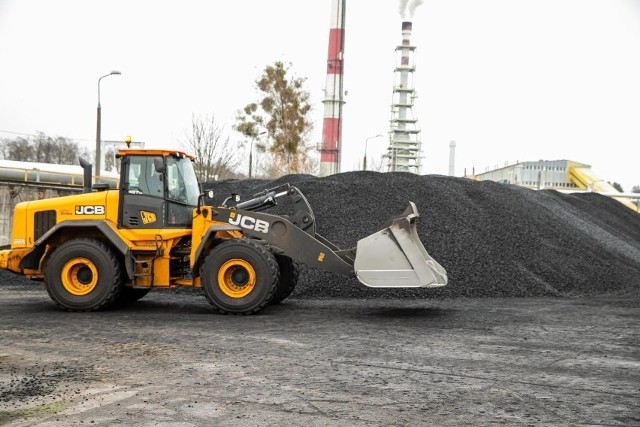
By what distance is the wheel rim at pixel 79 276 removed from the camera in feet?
35.7

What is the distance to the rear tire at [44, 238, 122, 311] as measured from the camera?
10789 millimetres

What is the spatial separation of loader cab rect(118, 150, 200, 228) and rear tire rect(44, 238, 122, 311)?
560 millimetres

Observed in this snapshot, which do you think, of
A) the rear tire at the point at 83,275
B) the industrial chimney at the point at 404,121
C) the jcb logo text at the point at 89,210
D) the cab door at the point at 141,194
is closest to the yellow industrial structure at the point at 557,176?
the industrial chimney at the point at 404,121

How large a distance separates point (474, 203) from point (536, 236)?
1.95m

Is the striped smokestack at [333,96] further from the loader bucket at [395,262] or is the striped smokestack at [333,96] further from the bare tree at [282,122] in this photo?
the loader bucket at [395,262]

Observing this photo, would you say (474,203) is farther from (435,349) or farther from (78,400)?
(78,400)

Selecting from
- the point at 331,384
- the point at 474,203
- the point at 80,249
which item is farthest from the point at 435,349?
the point at 474,203

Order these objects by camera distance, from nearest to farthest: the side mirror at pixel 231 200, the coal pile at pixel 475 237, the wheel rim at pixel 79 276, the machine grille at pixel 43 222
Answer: the wheel rim at pixel 79 276 < the machine grille at pixel 43 222 < the side mirror at pixel 231 200 < the coal pile at pixel 475 237

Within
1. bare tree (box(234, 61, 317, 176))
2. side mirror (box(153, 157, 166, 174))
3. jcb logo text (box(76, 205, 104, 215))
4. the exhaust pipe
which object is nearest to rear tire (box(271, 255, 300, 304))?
side mirror (box(153, 157, 166, 174))

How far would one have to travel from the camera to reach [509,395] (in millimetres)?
6480

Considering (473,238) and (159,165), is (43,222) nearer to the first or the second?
(159,165)

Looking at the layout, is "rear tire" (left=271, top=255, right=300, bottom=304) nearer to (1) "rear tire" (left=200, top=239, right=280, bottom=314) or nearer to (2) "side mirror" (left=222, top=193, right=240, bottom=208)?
(2) "side mirror" (left=222, top=193, right=240, bottom=208)

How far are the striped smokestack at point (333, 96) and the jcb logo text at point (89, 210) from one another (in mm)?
28799

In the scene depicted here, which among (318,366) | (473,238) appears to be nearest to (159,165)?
(318,366)
